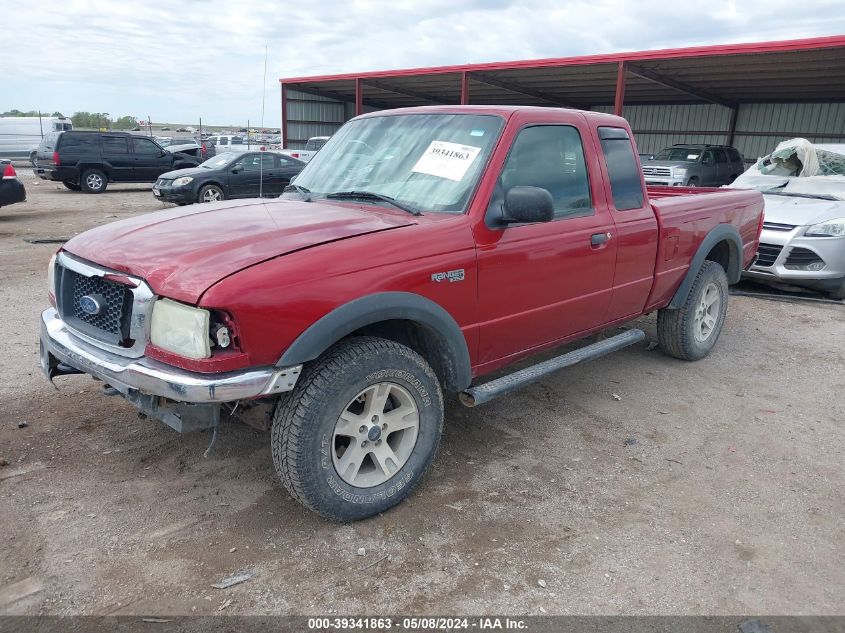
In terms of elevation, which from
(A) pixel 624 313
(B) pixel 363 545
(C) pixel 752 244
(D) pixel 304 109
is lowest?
(B) pixel 363 545

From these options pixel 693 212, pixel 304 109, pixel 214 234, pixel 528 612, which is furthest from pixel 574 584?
pixel 304 109

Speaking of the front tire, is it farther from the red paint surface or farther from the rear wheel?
the rear wheel

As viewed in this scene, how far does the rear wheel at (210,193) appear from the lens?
1496 cm

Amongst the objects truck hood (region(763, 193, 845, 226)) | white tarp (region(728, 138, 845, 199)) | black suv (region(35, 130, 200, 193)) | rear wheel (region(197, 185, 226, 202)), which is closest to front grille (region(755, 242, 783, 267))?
truck hood (region(763, 193, 845, 226))

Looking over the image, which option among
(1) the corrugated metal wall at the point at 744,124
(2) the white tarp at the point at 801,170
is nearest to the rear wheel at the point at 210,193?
(2) the white tarp at the point at 801,170

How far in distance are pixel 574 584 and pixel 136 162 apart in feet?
64.6

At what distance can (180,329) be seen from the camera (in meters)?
2.55

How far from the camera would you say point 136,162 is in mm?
19172

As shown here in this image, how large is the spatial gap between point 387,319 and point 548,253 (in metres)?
1.15

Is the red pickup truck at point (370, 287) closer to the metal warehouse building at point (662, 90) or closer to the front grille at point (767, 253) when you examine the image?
the front grille at point (767, 253)

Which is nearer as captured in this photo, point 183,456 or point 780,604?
point 780,604

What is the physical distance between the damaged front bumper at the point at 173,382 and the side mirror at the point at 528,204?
1338mm

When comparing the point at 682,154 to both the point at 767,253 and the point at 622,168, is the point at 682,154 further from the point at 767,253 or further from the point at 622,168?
the point at 622,168

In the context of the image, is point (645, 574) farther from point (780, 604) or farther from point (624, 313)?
point (624, 313)
